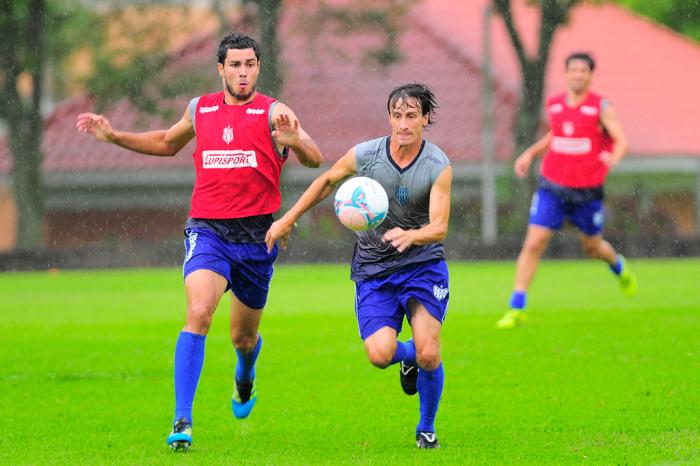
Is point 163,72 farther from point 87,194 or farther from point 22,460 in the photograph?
point 22,460

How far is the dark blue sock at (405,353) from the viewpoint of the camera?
25.2ft

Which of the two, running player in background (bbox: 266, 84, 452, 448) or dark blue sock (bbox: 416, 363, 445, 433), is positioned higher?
running player in background (bbox: 266, 84, 452, 448)

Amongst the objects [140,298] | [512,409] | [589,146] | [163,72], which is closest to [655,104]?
[163,72]

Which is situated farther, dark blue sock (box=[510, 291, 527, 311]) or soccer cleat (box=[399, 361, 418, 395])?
dark blue sock (box=[510, 291, 527, 311])

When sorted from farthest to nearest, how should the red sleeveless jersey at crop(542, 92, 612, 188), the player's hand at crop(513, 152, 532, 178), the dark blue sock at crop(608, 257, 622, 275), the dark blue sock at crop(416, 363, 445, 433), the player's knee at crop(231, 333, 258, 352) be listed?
the dark blue sock at crop(608, 257, 622, 275) → the red sleeveless jersey at crop(542, 92, 612, 188) → the player's hand at crop(513, 152, 532, 178) → the player's knee at crop(231, 333, 258, 352) → the dark blue sock at crop(416, 363, 445, 433)

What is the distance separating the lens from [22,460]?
7.08m

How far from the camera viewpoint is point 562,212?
1388 centimetres

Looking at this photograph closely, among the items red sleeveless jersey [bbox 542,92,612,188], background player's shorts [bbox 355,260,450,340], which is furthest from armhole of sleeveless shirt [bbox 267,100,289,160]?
red sleeveless jersey [bbox 542,92,612,188]

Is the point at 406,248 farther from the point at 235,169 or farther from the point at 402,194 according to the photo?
the point at 235,169

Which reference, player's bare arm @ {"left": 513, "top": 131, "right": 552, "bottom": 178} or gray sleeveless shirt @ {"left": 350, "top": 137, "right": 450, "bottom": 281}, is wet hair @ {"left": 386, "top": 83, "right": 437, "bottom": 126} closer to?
gray sleeveless shirt @ {"left": 350, "top": 137, "right": 450, "bottom": 281}

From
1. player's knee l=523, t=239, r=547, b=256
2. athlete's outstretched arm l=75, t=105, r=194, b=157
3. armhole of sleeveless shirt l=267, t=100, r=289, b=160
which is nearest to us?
armhole of sleeveless shirt l=267, t=100, r=289, b=160

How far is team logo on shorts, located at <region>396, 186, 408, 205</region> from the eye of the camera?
25.2ft

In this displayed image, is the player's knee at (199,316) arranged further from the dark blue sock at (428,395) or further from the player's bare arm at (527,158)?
the player's bare arm at (527,158)

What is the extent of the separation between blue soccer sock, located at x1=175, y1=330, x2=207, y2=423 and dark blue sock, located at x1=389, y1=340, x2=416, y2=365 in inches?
44.1
